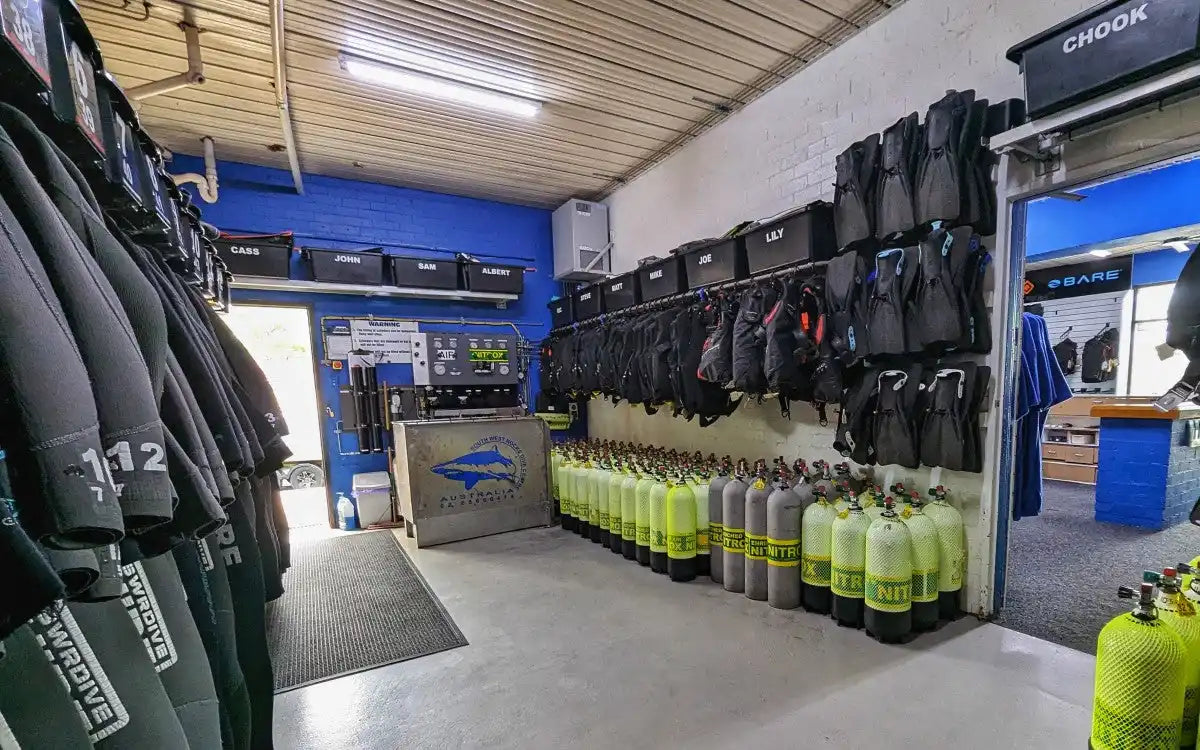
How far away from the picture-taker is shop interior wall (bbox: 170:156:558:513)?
4695mm

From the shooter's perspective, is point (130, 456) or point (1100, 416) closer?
point (130, 456)

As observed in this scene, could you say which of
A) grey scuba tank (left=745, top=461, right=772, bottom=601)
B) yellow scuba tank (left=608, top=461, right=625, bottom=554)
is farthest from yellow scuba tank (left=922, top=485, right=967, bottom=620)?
yellow scuba tank (left=608, top=461, right=625, bottom=554)

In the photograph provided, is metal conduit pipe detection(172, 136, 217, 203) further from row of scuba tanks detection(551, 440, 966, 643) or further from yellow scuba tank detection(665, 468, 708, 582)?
yellow scuba tank detection(665, 468, 708, 582)

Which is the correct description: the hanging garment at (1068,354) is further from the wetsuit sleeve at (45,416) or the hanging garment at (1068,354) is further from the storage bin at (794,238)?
the wetsuit sleeve at (45,416)

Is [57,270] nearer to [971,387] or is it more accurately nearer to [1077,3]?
[971,387]

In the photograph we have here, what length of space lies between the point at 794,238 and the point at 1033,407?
167 cm

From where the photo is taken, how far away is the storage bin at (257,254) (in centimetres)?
430

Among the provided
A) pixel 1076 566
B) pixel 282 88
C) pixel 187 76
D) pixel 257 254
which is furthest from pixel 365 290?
pixel 1076 566

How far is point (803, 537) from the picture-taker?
2662mm

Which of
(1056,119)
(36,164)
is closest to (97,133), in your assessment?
(36,164)

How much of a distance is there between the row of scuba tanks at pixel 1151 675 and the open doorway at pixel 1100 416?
38.9 inches

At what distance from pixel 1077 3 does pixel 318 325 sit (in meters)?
5.93

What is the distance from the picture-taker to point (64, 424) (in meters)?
0.53

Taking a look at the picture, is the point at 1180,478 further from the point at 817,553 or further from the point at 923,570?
the point at 817,553
